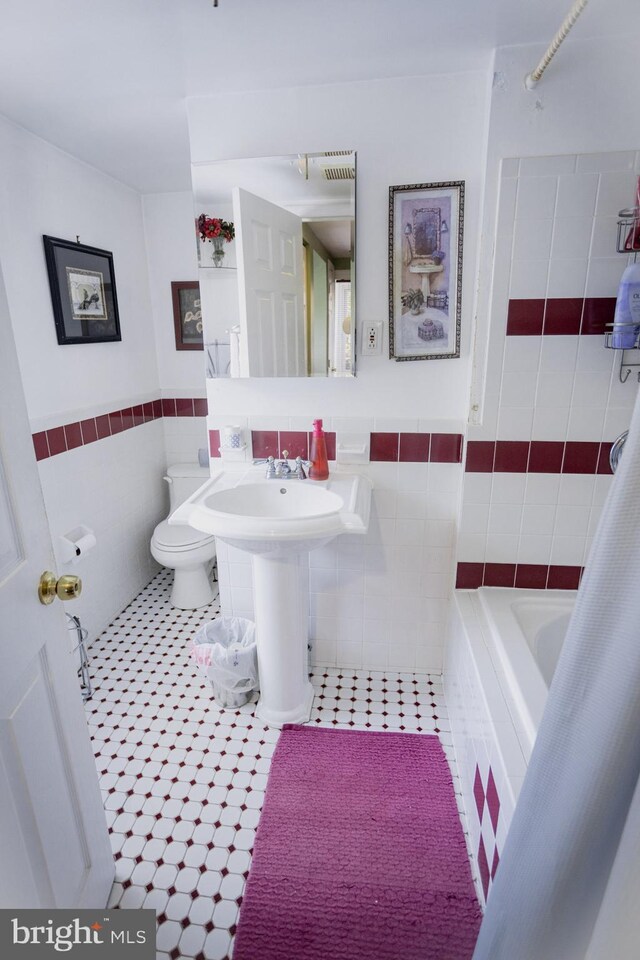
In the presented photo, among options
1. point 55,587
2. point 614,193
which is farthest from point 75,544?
point 614,193

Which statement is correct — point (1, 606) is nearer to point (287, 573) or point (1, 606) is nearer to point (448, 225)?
point (287, 573)

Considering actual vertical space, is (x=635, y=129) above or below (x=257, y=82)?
below

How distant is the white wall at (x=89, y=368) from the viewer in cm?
192

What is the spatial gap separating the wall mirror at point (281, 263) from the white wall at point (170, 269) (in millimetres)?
913

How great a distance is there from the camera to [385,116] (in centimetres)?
163

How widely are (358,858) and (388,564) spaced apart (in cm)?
98

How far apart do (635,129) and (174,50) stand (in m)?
1.37

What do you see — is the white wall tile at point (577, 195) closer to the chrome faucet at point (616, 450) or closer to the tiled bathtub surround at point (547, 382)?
the tiled bathtub surround at point (547, 382)

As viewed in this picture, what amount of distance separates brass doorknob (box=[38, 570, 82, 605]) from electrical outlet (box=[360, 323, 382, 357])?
1249mm

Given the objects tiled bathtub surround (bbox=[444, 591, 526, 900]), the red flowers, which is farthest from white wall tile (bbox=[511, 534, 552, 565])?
the red flowers

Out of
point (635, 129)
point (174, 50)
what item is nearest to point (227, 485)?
point (174, 50)

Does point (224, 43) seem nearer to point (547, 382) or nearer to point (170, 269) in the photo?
point (547, 382)

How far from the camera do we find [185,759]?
176 centimetres

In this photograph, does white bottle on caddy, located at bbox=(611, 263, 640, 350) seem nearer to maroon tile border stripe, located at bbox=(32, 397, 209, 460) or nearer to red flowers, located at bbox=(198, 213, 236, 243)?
red flowers, located at bbox=(198, 213, 236, 243)
